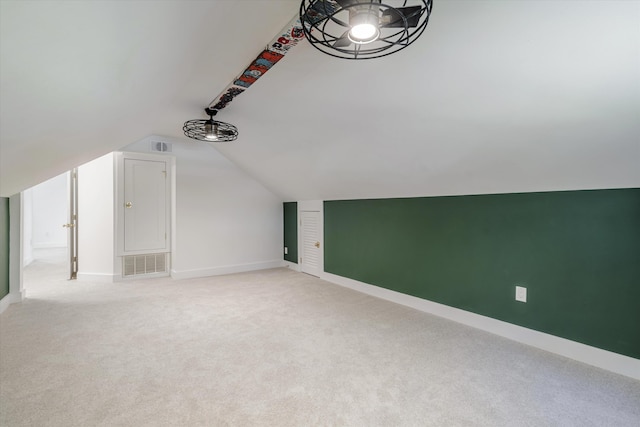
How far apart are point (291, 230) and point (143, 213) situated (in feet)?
7.94

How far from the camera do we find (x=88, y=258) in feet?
14.9

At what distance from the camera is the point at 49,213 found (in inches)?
312

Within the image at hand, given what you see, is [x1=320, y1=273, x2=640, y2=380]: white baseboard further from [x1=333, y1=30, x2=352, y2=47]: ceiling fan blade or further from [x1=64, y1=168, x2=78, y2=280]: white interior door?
[x1=64, y1=168, x2=78, y2=280]: white interior door

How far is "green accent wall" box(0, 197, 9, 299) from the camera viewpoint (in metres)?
3.28

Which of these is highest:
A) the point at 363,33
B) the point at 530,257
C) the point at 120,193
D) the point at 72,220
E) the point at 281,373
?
the point at 363,33

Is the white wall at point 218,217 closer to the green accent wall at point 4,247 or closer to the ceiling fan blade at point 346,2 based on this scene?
the green accent wall at point 4,247

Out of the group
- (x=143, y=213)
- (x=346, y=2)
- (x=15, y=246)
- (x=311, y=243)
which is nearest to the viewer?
(x=346, y=2)

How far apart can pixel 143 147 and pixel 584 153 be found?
5.19 meters

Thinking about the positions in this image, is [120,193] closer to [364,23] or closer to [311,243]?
[311,243]

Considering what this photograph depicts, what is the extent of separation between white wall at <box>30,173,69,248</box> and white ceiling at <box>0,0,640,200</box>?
6.81m

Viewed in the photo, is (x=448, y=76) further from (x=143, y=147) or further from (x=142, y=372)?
(x=143, y=147)

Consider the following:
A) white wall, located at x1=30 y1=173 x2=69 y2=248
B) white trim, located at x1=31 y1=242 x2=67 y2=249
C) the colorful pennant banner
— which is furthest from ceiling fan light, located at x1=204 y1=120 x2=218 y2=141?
white trim, located at x1=31 y1=242 x2=67 y2=249

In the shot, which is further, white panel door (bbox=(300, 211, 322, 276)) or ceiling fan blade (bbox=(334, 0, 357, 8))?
white panel door (bbox=(300, 211, 322, 276))

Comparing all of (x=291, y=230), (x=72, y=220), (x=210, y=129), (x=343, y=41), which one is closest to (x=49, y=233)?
(x=72, y=220)
